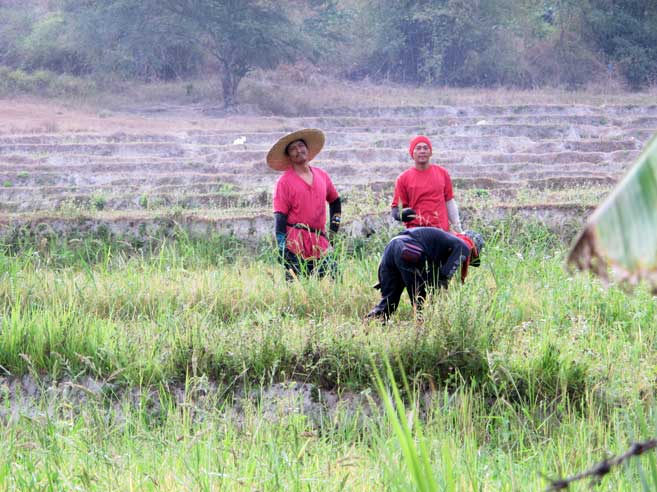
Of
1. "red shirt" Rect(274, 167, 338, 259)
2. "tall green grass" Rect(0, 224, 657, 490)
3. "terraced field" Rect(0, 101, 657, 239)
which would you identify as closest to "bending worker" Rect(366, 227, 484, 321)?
"tall green grass" Rect(0, 224, 657, 490)

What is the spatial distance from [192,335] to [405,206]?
203cm

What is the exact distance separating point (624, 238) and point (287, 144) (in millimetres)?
4940

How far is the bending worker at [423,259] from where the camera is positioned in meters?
4.93

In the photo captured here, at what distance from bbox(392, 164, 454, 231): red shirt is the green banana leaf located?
4609 mm

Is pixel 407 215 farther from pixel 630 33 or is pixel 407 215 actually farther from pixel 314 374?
pixel 630 33

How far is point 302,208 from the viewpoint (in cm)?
587

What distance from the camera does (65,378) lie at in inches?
190

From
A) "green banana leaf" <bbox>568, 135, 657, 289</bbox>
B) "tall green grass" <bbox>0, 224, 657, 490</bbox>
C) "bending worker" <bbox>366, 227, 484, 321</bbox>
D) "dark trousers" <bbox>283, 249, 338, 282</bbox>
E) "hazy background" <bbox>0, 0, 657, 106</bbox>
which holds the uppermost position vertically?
"hazy background" <bbox>0, 0, 657, 106</bbox>

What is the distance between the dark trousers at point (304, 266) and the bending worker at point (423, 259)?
30.9 inches

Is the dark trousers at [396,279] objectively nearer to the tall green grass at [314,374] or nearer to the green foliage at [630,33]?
the tall green grass at [314,374]

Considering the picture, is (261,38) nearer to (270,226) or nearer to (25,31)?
(25,31)

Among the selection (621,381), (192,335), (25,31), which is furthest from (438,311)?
(25,31)

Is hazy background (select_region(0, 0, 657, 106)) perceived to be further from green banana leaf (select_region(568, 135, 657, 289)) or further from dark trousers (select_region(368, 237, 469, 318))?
green banana leaf (select_region(568, 135, 657, 289))

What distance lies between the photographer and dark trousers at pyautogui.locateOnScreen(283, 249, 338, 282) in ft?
19.2
